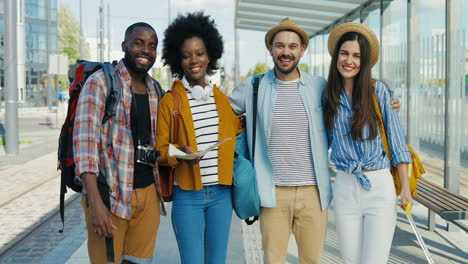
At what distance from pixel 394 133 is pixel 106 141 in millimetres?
1701

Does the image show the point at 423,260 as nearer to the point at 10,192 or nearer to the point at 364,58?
the point at 364,58

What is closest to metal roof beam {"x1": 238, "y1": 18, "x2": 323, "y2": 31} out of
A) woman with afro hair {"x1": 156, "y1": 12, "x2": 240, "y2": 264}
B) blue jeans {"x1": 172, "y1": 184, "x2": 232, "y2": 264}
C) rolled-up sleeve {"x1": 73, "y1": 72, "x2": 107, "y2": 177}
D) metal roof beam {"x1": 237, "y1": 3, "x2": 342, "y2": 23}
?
metal roof beam {"x1": 237, "y1": 3, "x2": 342, "y2": 23}

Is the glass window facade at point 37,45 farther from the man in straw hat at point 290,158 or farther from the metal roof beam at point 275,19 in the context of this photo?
the man in straw hat at point 290,158

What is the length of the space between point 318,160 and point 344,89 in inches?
18.6

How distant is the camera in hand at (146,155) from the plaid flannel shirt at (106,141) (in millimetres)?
41

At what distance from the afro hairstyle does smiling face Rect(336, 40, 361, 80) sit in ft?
2.80

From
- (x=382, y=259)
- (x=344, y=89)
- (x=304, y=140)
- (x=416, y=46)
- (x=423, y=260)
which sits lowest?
(x=423, y=260)

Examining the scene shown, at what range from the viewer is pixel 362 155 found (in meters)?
3.17

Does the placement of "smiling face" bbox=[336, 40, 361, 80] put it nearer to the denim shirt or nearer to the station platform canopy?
the denim shirt

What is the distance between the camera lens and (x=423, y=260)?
5223 mm

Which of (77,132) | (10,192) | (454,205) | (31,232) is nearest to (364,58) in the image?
(77,132)

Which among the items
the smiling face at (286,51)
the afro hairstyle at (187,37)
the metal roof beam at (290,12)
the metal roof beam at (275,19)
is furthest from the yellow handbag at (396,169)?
the metal roof beam at (275,19)

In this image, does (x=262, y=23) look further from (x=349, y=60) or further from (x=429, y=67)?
(x=349, y=60)

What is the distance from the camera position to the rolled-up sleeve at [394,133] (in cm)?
317
